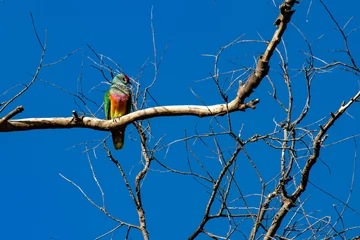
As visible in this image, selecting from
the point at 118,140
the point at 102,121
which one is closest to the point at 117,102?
the point at 118,140

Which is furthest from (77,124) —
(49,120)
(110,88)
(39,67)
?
(110,88)

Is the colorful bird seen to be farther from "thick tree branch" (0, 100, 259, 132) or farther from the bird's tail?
"thick tree branch" (0, 100, 259, 132)

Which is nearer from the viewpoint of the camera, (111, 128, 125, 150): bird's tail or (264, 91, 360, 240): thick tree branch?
(264, 91, 360, 240): thick tree branch

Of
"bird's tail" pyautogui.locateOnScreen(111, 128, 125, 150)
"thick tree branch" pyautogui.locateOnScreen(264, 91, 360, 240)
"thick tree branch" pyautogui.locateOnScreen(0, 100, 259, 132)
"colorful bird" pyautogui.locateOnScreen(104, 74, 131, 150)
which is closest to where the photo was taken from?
"thick tree branch" pyautogui.locateOnScreen(264, 91, 360, 240)

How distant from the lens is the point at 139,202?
181 inches

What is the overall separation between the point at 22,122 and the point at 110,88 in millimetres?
3375

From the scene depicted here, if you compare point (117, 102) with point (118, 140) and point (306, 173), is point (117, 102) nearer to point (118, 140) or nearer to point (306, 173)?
point (118, 140)

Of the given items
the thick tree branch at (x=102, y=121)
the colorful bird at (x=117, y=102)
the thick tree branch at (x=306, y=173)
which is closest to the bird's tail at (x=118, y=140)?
the colorful bird at (x=117, y=102)

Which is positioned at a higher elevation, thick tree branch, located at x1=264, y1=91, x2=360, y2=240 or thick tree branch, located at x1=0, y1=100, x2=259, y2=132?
thick tree branch, located at x1=0, y1=100, x2=259, y2=132

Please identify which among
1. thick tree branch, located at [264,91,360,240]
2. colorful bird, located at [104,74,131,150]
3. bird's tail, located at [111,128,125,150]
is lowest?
thick tree branch, located at [264,91,360,240]

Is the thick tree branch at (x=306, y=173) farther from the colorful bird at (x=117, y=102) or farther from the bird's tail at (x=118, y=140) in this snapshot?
the colorful bird at (x=117, y=102)

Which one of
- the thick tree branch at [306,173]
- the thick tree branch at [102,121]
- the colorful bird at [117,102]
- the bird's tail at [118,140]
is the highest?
the colorful bird at [117,102]

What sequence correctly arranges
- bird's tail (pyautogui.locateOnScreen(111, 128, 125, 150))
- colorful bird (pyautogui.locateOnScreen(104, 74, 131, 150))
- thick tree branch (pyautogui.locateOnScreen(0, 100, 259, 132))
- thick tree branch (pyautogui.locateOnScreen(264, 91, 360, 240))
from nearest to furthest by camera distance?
thick tree branch (pyautogui.locateOnScreen(264, 91, 360, 240)) → thick tree branch (pyautogui.locateOnScreen(0, 100, 259, 132)) → bird's tail (pyautogui.locateOnScreen(111, 128, 125, 150)) → colorful bird (pyautogui.locateOnScreen(104, 74, 131, 150))

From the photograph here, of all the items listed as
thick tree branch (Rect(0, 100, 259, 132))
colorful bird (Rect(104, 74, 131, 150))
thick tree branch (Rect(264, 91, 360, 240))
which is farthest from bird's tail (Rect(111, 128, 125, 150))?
thick tree branch (Rect(264, 91, 360, 240))
